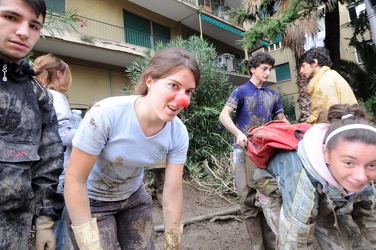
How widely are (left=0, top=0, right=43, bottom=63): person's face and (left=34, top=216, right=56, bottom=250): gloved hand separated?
81 cm

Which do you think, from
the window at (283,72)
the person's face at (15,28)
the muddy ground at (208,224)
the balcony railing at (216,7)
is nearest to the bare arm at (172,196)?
the person's face at (15,28)

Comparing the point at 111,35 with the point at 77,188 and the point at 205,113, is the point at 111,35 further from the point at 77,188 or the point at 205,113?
the point at 77,188

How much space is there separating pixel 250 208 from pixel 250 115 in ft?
3.35

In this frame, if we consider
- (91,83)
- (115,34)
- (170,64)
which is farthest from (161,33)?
(170,64)

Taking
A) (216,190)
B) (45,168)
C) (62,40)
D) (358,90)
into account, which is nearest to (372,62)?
(358,90)

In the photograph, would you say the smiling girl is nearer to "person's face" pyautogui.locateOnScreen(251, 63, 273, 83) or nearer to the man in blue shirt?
the man in blue shirt

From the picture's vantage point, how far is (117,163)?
1.57 m

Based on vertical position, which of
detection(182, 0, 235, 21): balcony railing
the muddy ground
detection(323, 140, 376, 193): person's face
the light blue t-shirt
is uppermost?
detection(182, 0, 235, 21): balcony railing

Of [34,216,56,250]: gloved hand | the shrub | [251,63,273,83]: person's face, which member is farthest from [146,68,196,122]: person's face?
the shrub

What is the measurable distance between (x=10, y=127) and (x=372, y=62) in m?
10.9

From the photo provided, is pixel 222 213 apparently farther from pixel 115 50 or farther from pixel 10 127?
pixel 115 50

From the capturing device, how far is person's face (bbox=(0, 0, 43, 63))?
4.10ft

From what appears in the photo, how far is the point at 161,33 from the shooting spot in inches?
524

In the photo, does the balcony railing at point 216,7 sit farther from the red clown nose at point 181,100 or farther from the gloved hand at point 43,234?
the gloved hand at point 43,234
